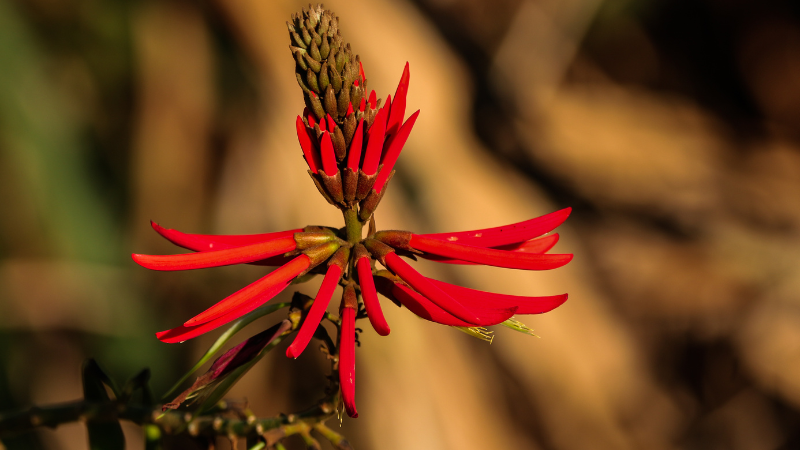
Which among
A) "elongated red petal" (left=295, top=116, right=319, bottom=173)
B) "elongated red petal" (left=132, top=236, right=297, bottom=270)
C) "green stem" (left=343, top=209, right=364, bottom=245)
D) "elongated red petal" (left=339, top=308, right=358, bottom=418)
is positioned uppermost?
"elongated red petal" (left=295, top=116, right=319, bottom=173)

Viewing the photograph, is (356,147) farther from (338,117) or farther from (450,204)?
(450,204)

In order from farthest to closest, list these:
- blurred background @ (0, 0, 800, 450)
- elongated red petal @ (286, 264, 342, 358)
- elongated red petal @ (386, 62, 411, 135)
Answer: blurred background @ (0, 0, 800, 450) < elongated red petal @ (386, 62, 411, 135) < elongated red petal @ (286, 264, 342, 358)

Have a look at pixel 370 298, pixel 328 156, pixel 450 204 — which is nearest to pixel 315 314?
pixel 370 298

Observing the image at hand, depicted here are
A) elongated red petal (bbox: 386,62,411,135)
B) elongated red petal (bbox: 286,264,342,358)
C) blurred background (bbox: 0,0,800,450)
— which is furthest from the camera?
blurred background (bbox: 0,0,800,450)

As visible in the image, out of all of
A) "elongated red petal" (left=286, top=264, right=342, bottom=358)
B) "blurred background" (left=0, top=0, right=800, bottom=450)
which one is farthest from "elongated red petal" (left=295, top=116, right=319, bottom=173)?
"blurred background" (left=0, top=0, right=800, bottom=450)

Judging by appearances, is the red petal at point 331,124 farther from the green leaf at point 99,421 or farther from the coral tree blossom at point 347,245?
the green leaf at point 99,421

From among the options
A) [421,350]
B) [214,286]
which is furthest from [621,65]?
[214,286]

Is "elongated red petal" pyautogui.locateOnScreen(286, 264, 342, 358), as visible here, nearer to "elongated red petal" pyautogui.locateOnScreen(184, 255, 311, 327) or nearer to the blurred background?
"elongated red petal" pyautogui.locateOnScreen(184, 255, 311, 327)
